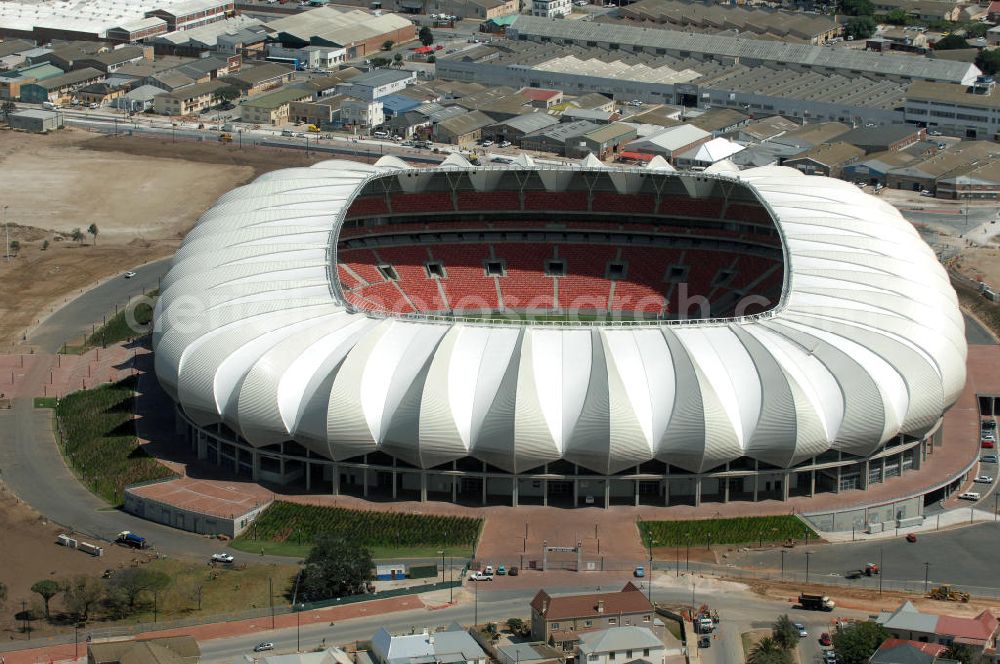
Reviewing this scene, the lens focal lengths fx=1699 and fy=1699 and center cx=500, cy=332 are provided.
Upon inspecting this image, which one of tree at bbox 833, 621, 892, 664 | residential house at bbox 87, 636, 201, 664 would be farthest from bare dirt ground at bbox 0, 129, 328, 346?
tree at bbox 833, 621, 892, 664

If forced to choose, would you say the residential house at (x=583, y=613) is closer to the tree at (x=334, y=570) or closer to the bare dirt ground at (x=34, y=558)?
the tree at (x=334, y=570)

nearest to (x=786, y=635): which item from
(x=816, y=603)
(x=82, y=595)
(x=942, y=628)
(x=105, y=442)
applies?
(x=816, y=603)

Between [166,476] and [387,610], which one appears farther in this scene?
[166,476]

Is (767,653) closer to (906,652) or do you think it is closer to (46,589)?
→ (906,652)

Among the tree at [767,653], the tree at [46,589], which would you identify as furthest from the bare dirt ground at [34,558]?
the tree at [767,653]

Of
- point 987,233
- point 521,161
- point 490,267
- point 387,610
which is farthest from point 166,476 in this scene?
point 987,233

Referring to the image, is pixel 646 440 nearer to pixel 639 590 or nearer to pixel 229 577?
pixel 639 590
